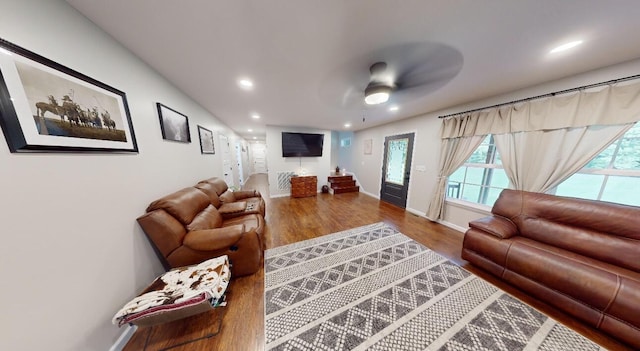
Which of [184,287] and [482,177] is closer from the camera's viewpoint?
[184,287]

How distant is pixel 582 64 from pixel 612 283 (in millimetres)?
1955

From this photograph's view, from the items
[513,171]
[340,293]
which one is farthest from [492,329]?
[513,171]

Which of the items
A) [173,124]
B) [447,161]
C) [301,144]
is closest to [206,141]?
[173,124]

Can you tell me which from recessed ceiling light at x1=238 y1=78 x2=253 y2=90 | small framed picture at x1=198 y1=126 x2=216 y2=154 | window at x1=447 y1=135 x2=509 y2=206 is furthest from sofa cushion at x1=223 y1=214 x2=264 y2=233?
window at x1=447 y1=135 x2=509 y2=206

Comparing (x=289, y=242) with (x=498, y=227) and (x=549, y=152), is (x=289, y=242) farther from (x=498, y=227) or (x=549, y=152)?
(x=549, y=152)

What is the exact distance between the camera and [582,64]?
1562 millimetres

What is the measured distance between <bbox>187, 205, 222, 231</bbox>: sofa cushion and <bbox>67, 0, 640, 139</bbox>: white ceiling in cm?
158

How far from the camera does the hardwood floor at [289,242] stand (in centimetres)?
118

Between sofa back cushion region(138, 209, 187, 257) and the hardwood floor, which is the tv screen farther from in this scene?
sofa back cushion region(138, 209, 187, 257)

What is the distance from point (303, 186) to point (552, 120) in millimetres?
4320

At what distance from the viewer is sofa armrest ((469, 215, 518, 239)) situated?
5.67ft

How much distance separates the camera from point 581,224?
1584mm

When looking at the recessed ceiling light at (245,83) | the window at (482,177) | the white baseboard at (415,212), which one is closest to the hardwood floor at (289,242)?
the white baseboard at (415,212)

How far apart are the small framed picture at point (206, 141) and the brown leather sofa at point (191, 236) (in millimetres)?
1193
